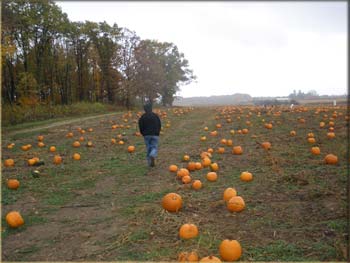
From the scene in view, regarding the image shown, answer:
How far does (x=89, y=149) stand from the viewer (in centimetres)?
1242

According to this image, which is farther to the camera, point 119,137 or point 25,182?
point 119,137

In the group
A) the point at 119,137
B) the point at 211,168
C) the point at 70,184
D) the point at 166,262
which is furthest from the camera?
the point at 119,137

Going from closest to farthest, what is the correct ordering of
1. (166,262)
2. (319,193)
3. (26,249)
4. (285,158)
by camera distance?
(166,262), (26,249), (319,193), (285,158)

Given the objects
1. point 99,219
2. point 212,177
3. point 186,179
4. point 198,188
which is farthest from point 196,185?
point 99,219

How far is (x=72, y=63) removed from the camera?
40.5 m

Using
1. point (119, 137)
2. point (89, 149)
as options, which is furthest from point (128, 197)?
point (119, 137)

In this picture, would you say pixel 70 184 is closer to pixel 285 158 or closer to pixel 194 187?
pixel 194 187

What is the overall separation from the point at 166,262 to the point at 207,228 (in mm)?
1105

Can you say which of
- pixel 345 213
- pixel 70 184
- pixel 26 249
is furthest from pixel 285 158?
pixel 26 249

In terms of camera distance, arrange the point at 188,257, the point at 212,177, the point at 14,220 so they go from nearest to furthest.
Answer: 1. the point at 188,257
2. the point at 14,220
3. the point at 212,177

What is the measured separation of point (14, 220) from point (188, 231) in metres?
3.00

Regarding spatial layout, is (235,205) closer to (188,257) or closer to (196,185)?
(196,185)


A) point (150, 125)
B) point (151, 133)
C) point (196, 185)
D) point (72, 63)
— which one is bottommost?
point (196, 185)

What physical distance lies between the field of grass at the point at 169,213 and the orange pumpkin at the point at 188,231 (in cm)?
8
